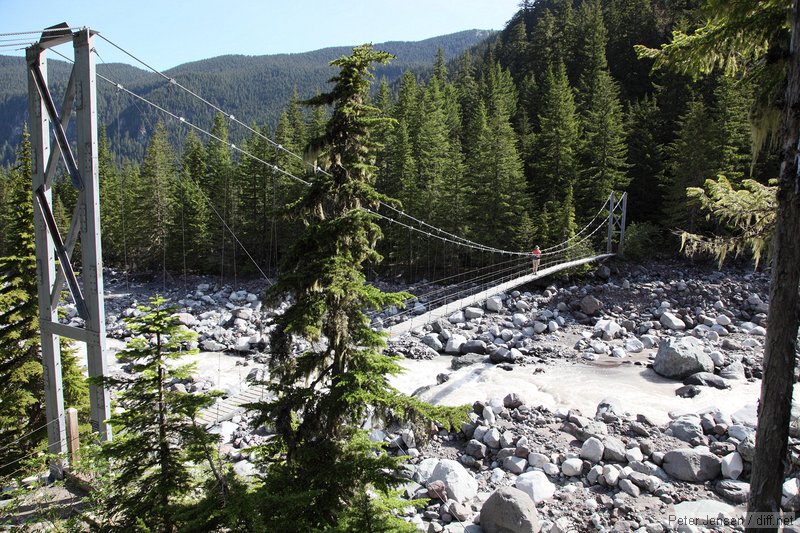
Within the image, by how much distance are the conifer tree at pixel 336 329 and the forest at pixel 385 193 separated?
0.02 meters

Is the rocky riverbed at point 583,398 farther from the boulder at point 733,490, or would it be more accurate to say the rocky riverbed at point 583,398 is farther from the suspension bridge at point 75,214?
the suspension bridge at point 75,214

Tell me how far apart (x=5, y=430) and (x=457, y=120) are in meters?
28.3

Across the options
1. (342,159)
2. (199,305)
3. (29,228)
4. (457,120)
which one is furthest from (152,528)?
(457,120)

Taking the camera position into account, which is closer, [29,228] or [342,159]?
[342,159]

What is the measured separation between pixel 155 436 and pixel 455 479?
5007 millimetres

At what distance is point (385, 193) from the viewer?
2802cm

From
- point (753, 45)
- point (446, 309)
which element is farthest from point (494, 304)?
point (753, 45)

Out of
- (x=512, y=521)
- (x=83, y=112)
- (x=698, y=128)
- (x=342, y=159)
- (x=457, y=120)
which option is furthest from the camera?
(x=457, y=120)

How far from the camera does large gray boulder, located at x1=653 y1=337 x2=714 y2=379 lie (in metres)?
12.6

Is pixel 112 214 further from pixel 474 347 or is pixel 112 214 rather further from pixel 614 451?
pixel 614 451

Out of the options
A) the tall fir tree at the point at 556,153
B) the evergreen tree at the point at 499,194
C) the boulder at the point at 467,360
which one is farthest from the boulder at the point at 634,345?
the tall fir tree at the point at 556,153

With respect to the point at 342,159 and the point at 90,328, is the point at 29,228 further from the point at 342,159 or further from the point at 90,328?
the point at 342,159

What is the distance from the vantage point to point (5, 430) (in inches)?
296

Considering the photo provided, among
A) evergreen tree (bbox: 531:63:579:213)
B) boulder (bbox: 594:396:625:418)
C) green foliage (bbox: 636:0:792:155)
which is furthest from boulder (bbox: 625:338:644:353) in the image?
green foliage (bbox: 636:0:792:155)
